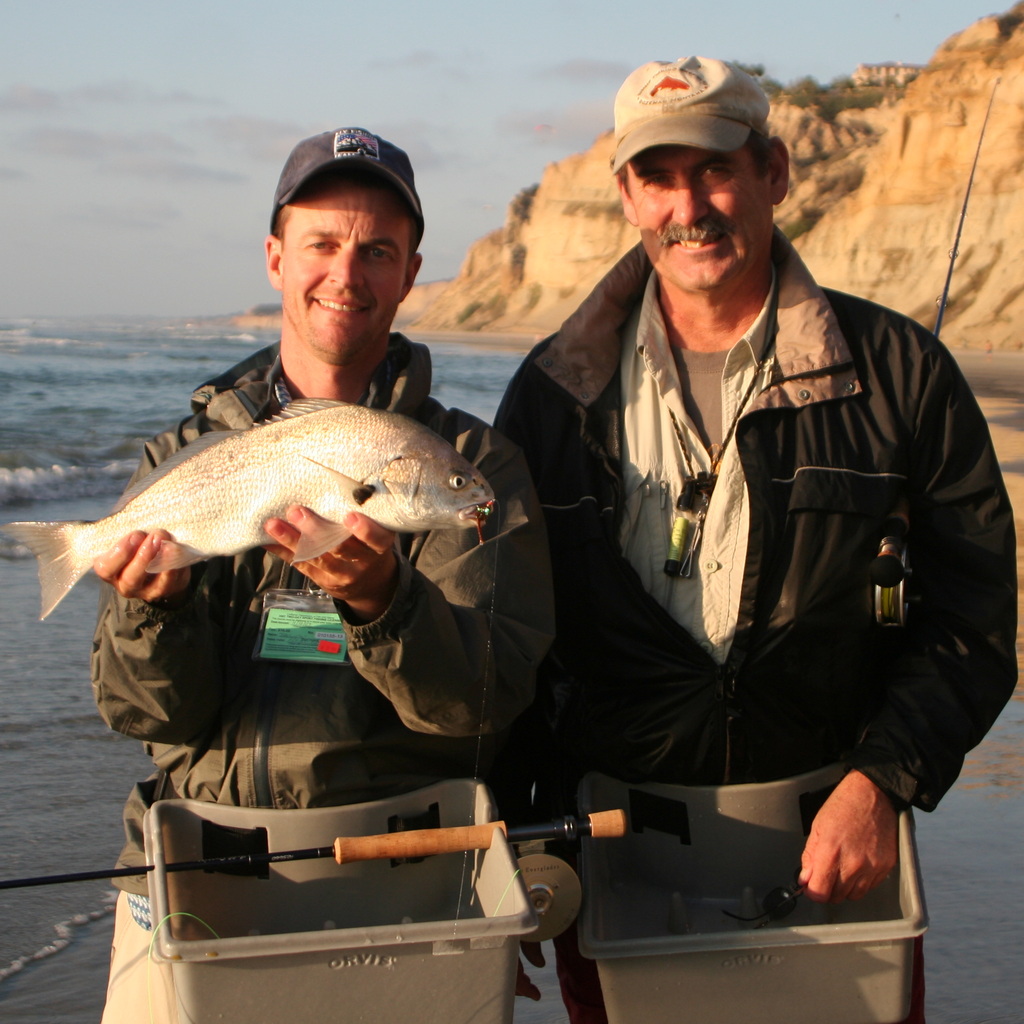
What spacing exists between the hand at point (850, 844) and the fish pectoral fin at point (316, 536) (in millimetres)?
1435

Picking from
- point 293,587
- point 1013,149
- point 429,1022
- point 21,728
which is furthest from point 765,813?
point 1013,149

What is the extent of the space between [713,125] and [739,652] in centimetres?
148

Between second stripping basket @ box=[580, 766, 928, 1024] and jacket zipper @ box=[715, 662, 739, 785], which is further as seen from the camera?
jacket zipper @ box=[715, 662, 739, 785]

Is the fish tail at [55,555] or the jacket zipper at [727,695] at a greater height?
the fish tail at [55,555]

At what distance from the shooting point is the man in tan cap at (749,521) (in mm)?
3174

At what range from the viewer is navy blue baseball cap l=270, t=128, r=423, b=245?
322 cm

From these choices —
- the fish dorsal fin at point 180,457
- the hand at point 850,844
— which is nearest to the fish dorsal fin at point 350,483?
the fish dorsal fin at point 180,457

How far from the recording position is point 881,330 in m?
3.37

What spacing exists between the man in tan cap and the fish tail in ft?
4.22

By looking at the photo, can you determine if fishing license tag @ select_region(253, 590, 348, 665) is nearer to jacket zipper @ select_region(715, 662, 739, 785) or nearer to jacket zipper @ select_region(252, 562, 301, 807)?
jacket zipper @ select_region(252, 562, 301, 807)

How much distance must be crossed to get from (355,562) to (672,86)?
1781 mm

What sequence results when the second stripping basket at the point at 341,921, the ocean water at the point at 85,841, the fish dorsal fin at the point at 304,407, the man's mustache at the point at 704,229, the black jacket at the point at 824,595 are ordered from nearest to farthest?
the second stripping basket at the point at 341,921 < the fish dorsal fin at the point at 304,407 < the black jacket at the point at 824,595 < the man's mustache at the point at 704,229 < the ocean water at the point at 85,841

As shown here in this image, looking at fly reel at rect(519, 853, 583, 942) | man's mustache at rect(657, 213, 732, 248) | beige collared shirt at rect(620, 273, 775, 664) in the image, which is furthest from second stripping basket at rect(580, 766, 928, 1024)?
man's mustache at rect(657, 213, 732, 248)

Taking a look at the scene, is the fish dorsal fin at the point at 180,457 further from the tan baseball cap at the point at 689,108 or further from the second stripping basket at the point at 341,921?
the tan baseball cap at the point at 689,108
